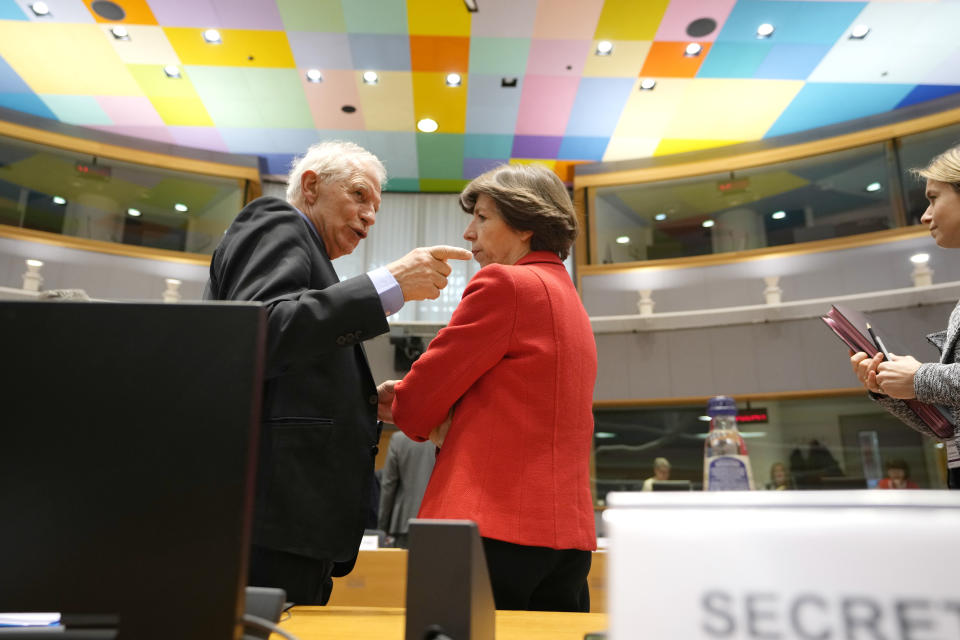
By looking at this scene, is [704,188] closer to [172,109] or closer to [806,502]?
[172,109]

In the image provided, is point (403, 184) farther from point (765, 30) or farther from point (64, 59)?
point (765, 30)

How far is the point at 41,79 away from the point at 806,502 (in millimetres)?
8152

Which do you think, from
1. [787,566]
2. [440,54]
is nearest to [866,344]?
[787,566]

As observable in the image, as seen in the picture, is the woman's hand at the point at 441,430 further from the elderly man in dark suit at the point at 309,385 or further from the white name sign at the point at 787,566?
the white name sign at the point at 787,566

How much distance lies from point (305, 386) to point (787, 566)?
3.31 ft

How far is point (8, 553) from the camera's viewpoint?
1.64 feet

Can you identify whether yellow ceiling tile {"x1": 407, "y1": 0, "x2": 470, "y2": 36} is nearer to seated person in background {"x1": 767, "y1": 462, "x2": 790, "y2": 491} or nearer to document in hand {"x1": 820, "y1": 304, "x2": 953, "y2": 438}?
document in hand {"x1": 820, "y1": 304, "x2": 953, "y2": 438}

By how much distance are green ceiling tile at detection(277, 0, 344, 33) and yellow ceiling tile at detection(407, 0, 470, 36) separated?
0.60 metres

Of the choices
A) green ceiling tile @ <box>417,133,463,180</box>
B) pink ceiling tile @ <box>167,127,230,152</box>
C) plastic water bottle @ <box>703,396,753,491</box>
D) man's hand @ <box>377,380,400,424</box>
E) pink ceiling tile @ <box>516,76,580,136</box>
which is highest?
pink ceiling tile @ <box>167,127,230,152</box>

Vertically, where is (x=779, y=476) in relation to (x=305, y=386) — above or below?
below

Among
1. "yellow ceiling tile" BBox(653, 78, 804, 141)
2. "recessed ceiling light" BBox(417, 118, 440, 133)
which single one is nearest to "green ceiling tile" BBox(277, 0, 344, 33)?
"recessed ceiling light" BBox(417, 118, 440, 133)

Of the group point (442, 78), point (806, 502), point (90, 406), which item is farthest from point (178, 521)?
point (442, 78)

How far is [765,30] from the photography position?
5.81 m

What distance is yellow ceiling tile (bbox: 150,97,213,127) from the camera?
700 cm
